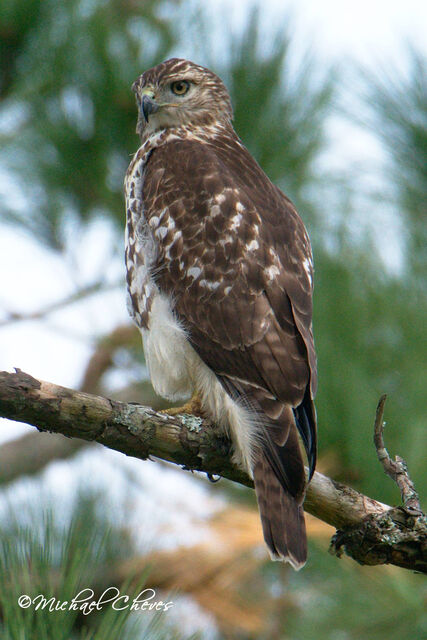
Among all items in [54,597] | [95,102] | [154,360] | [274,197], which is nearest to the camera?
[54,597]

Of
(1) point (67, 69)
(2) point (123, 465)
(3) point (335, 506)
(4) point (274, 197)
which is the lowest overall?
(2) point (123, 465)

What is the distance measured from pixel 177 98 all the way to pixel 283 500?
245cm

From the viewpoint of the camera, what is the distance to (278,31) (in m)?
6.25

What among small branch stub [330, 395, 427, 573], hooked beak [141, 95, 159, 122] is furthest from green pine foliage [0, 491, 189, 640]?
hooked beak [141, 95, 159, 122]

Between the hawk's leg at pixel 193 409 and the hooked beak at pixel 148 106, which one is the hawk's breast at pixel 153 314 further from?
the hooked beak at pixel 148 106

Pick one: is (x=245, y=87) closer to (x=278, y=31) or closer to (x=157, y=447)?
(x=278, y=31)

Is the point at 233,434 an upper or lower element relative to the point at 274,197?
lower

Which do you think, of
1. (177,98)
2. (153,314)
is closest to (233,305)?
(153,314)

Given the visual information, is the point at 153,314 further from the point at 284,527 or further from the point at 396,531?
the point at 396,531

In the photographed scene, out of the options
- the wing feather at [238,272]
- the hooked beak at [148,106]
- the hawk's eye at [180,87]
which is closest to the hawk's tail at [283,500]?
the wing feather at [238,272]

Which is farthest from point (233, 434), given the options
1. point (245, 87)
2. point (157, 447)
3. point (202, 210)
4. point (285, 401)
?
point (245, 87)

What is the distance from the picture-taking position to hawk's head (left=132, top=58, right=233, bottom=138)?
4859 millimetres

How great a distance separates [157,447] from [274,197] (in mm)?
1535

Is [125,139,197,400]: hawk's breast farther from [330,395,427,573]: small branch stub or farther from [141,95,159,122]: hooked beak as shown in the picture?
[330,395,427,573]: small branch stub
